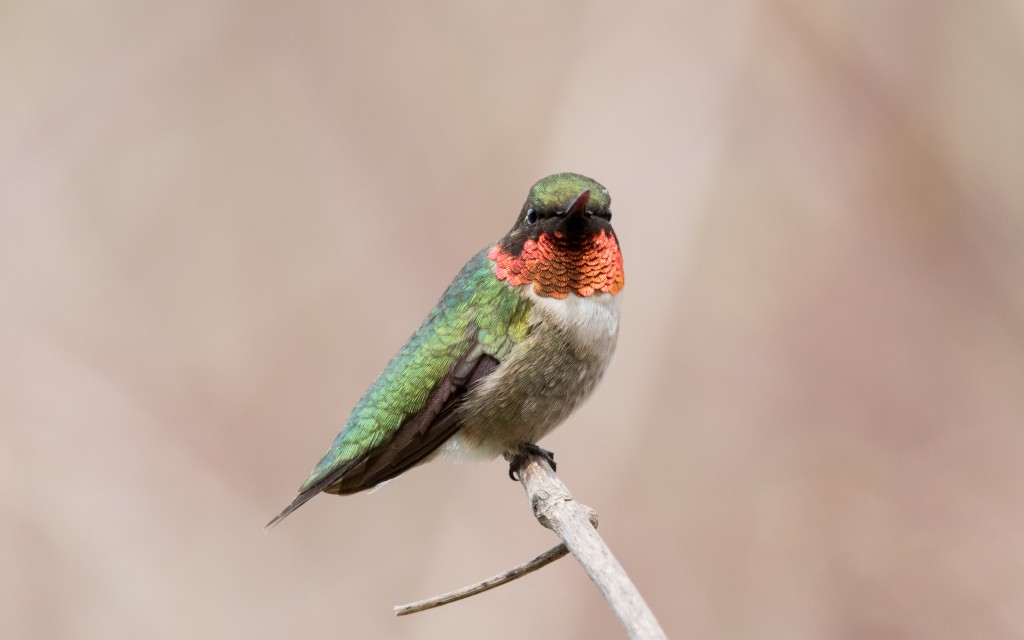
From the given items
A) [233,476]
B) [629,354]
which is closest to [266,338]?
[233,476]

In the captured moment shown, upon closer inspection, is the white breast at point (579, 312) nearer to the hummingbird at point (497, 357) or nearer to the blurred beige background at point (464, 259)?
the hummingbird at point (497, 357)

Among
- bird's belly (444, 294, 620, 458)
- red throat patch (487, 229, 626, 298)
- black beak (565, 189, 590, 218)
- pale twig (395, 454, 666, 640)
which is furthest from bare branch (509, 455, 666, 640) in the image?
black beak (565, 189, 590, 218)

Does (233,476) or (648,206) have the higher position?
(648,206)

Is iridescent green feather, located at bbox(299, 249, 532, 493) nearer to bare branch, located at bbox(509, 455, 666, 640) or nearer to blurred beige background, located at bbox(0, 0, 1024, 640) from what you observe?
bare branch, located at bbox(509, 455, 666, 640)

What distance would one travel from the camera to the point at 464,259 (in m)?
5.61

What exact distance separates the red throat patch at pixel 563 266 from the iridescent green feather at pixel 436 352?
2.6 inches

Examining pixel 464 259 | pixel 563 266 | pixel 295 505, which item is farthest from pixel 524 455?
pixel 464 259

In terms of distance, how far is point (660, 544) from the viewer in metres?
5.02

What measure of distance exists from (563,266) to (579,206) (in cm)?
30

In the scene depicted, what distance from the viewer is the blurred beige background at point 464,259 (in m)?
4.68

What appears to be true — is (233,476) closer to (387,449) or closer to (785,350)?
(387,449)

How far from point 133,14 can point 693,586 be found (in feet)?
13.4

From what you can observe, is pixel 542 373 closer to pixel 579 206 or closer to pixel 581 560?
pixel 579 206

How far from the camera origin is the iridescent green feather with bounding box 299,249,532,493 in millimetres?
3242
